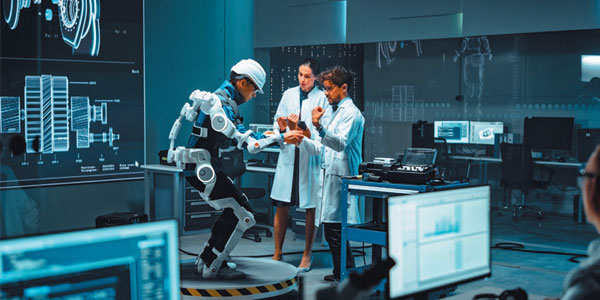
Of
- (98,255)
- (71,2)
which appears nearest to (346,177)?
(98,255)

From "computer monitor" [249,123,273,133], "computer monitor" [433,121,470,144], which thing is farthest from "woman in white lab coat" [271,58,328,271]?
"computer monitor" [433,121,470,144]

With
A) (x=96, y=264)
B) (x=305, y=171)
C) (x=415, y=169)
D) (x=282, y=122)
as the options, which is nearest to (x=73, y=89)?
(x=305, y=171)

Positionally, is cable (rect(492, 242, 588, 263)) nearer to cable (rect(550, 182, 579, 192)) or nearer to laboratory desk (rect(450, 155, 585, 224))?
laboratory desk (rect(450, 155, 585, 224))

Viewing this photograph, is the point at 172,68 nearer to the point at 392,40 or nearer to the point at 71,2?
the point at 71,2

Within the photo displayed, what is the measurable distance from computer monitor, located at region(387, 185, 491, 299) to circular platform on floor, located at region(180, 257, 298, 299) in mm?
2417

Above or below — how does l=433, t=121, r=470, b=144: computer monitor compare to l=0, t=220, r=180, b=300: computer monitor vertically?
above

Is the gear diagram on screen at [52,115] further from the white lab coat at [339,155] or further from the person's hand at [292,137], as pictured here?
the white lab coat at [339,155]

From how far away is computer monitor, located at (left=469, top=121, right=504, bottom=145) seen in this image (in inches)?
299

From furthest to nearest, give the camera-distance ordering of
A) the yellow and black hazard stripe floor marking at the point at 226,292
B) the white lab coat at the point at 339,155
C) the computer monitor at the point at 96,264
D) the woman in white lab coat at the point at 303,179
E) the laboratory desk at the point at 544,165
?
the laboratory desk at the point at 544,165 → the woman in white lab coat at the point at 303,179 → the white lab coat at the point at 339,155 → the yellow and black hazard stripe floor marking at the point at 226,292 → the computer monitor at the point at 96,264

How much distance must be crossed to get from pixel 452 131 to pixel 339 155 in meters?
2.96

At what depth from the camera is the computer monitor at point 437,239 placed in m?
2.12

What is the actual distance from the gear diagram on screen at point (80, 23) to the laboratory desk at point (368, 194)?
12.2 ft

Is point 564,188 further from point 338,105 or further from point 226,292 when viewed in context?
point 226,292

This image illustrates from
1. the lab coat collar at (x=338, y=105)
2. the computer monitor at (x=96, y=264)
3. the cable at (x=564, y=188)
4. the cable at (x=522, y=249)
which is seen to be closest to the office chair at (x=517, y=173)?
the cable at (x=564, y=188)
